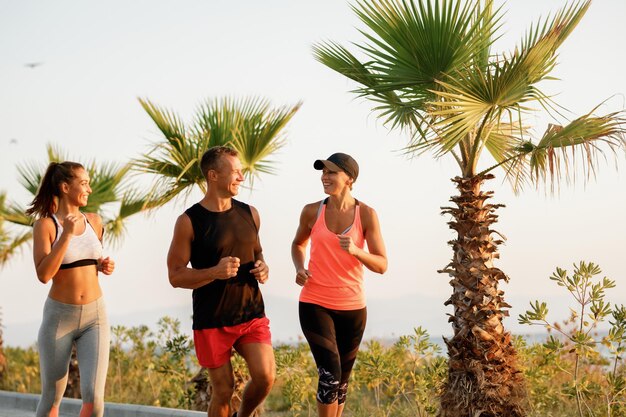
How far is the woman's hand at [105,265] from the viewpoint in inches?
257

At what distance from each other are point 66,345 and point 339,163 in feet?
8.15

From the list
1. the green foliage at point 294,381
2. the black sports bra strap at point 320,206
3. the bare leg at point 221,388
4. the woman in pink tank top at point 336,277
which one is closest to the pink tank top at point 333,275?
the woman in pink tank top at point 336,277

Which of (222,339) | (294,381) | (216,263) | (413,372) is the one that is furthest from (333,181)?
(294,381)

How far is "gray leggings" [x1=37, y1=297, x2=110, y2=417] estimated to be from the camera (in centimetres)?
632

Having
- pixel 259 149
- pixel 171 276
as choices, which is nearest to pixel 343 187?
pixel 171 276

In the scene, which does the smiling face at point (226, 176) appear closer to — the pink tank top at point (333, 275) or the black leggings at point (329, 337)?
the pink tank top at point (333, 275)

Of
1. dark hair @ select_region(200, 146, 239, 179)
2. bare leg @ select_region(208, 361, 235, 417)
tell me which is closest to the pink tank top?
bare leg @ select_region(208, 361, 235, 417)

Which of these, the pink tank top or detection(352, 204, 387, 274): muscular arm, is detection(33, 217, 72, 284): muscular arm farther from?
detection(352, 204, 387, 274): muscular arm

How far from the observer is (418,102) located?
8.48m

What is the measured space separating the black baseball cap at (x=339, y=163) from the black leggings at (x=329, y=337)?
1.09 meters

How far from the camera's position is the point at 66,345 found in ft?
20.9

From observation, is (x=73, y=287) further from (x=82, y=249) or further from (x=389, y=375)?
(x=389, y=375)

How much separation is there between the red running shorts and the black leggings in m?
0.69

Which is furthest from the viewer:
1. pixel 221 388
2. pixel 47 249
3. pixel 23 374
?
pixel 23 374
